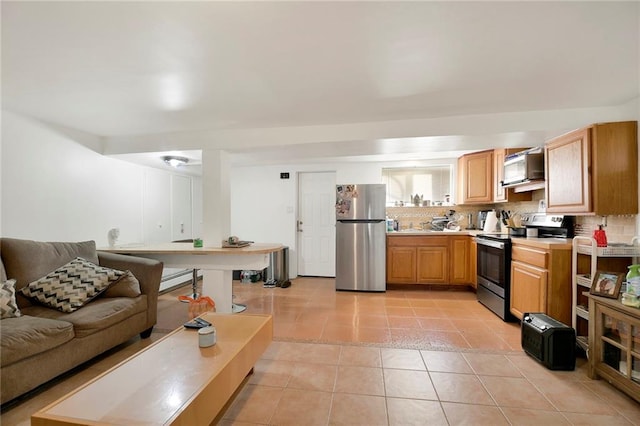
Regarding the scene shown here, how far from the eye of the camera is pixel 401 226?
483 centimetres

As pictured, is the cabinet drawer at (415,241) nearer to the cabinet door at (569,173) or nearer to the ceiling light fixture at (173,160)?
the cabinet door at (569,173)

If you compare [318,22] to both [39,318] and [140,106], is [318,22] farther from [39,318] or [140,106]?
[39,318]

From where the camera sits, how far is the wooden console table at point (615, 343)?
164 centimetres

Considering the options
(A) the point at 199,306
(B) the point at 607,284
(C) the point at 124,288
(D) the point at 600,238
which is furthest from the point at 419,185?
(C) the point at 124,288

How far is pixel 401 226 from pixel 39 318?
4494 millimetres

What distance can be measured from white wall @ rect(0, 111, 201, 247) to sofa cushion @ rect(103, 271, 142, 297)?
99cm

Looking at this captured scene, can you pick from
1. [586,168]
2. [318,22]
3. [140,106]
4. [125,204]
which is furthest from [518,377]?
[125,204]

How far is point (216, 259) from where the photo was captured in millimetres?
3012

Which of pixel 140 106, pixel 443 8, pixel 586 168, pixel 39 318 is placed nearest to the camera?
pixel 443 8

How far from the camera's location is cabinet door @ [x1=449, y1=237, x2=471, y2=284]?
4.08 meters

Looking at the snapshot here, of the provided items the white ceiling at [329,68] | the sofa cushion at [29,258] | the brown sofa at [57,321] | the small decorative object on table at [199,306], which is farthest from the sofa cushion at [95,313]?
the white ceiling at [329,68]

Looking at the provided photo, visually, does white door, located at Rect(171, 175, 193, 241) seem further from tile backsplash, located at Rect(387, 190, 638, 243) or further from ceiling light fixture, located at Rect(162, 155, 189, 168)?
tile backsplash, located at Rect(387, 190, 638, 243)

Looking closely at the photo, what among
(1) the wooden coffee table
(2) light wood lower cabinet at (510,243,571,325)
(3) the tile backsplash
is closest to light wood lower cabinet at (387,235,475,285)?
(3) the tile backsplash

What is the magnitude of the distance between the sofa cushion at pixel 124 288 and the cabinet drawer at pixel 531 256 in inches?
145
